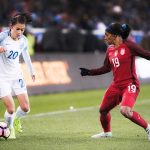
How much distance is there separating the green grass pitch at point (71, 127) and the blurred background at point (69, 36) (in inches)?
51.8

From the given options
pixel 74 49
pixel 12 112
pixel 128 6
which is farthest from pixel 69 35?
pixel 12 112

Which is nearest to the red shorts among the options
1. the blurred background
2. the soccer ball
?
the soccer ball

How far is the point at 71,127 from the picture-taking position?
44.0 ft

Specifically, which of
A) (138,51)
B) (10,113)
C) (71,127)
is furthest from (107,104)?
(71,127)

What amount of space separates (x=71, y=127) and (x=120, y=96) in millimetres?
2213

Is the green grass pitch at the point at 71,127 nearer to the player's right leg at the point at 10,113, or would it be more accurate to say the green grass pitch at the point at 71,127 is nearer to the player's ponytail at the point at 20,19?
the player's right leg at the point at 10,113

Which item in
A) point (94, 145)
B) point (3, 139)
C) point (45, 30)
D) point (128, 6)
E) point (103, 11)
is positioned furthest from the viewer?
point (128, 6)

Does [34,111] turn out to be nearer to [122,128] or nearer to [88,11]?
[122,128]

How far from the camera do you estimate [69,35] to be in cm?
2519

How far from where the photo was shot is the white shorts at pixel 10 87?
11.6 metres

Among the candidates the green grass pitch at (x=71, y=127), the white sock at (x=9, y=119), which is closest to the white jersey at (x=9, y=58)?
the white sock at (x=9, y=119)

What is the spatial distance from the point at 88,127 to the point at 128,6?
17.8 m

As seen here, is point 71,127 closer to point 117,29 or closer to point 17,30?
point 17,30

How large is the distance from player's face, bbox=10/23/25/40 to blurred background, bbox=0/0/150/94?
28.2 feet
